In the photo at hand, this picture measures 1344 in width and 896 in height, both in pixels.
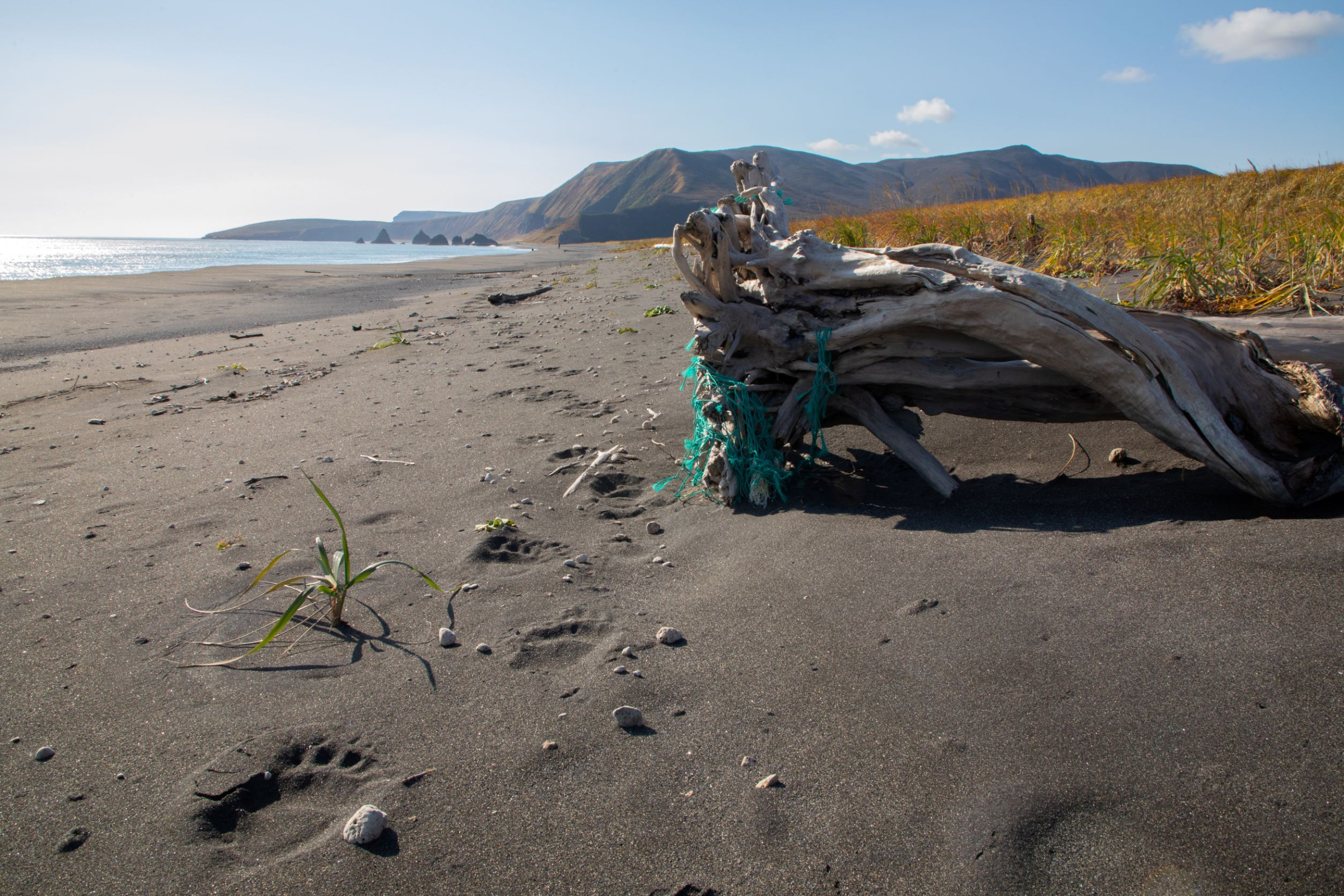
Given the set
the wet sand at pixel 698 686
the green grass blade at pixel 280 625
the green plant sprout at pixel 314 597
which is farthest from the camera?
the green plant sprout at pixel 314 597

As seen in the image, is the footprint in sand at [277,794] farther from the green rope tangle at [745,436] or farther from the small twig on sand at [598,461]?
the green rope tangle at [745,436]

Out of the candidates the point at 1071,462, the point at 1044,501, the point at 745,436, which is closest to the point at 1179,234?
the point at 1071,462

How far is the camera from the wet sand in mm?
1450

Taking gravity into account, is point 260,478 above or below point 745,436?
below

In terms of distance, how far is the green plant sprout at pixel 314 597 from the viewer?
7.38 feet

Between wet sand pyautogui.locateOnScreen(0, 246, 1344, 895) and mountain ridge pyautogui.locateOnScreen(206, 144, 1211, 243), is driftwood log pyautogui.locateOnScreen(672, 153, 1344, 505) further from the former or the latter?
mountain ridge pyautogui.locateOnScreen(206, 144, 1211, 243)

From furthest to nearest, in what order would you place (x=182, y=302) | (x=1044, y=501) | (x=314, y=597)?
(x=182, y=302) → (x=1044, y=501) → (x=314, y=597)

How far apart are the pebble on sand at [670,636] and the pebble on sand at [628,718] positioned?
38cm

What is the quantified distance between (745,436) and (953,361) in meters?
1.00

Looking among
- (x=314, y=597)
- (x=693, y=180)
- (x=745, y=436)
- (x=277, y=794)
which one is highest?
(x=693, y=180)

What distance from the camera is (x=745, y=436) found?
3.44 metres

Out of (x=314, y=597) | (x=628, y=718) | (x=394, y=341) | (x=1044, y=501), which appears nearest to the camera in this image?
(x=628, y=718)

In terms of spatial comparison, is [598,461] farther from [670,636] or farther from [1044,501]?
[1044,501]

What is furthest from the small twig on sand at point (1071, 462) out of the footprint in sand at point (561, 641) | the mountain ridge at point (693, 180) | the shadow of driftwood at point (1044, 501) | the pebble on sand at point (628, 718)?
the mountain ridge at point (693, 180)
